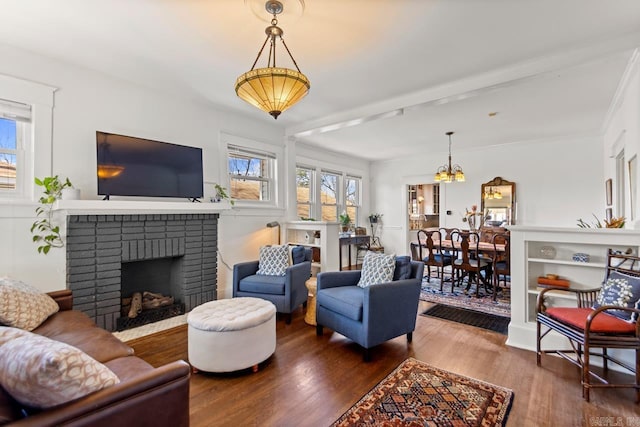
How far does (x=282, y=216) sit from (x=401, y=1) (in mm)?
3643

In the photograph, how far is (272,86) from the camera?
80.0 inches

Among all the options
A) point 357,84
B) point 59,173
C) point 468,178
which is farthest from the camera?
point 468,178

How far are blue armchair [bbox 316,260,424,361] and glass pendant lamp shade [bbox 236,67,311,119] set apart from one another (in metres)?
1.64

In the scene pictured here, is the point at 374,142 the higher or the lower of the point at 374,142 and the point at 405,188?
the higher

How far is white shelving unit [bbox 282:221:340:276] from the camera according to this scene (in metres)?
4.60

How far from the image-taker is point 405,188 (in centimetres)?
772

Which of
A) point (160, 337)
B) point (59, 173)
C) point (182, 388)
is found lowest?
point (160, 337)

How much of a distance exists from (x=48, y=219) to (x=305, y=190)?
435 centimetres

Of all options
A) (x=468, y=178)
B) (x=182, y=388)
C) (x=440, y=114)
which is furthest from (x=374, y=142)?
(x=182, y=388)

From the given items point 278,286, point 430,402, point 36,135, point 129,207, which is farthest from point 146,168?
point 430,402

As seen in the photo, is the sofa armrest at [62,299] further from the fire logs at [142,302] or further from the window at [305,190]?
the window at [305,190]

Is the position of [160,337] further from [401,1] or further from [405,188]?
[405,188]

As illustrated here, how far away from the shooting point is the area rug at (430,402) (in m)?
1.87

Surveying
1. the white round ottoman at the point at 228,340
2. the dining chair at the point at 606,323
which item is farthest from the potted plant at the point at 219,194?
the dining chair at the point at 606,323
